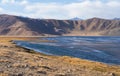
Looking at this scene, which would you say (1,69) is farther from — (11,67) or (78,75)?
(78,75)

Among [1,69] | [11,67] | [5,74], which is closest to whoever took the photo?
[5,74]

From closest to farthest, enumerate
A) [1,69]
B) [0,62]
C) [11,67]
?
[1,69] → [11,67] → [0,62]

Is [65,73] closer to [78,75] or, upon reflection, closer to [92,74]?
[78,75]

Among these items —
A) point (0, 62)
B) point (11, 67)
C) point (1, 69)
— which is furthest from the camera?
point (0, 62)

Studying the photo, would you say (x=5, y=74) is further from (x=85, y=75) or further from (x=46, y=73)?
(x=85, y=75)

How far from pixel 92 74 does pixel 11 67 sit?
7818mm

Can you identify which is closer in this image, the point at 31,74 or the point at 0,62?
the point at 31,74

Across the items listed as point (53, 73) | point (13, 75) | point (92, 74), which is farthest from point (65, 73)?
point (13, 75)

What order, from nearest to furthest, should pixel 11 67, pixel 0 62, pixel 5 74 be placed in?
pixel 5 74 → pixel 11 67 → pixel 0 62

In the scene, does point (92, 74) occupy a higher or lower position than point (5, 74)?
lower

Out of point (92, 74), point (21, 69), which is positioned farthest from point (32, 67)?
point (92, 74)

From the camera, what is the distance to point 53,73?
27.5 metres

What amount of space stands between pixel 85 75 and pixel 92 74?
1704 mm

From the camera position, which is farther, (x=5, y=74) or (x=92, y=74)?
(x=92, y=74)
